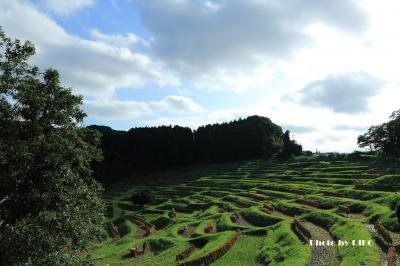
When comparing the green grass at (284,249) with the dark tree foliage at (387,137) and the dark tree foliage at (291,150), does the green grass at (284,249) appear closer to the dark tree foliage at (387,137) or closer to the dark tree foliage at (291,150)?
the dark tree foliage at (387,137)

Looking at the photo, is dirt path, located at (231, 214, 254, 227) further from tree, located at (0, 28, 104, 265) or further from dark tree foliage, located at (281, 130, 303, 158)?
dark tree foliage, located at (281, 130, 303, 158)

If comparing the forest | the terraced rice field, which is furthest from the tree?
the terraced rice field

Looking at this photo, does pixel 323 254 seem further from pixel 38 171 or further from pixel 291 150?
Result: pixel 291 150

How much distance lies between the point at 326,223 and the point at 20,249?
45.1 m

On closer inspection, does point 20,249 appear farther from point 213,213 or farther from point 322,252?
point 213,213

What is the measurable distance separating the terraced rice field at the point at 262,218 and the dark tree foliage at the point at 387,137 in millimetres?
5764

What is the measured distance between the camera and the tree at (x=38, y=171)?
2756 cm

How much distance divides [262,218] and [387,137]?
5919cm

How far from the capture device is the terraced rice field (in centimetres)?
4831

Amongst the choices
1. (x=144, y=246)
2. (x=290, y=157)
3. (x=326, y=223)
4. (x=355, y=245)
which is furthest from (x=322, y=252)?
(x=290, y=157)

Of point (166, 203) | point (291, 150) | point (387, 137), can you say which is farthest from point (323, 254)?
point (291, 150)

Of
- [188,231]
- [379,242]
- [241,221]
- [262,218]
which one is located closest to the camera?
[379,242]

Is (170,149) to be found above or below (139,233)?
above

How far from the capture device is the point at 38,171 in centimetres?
2884
